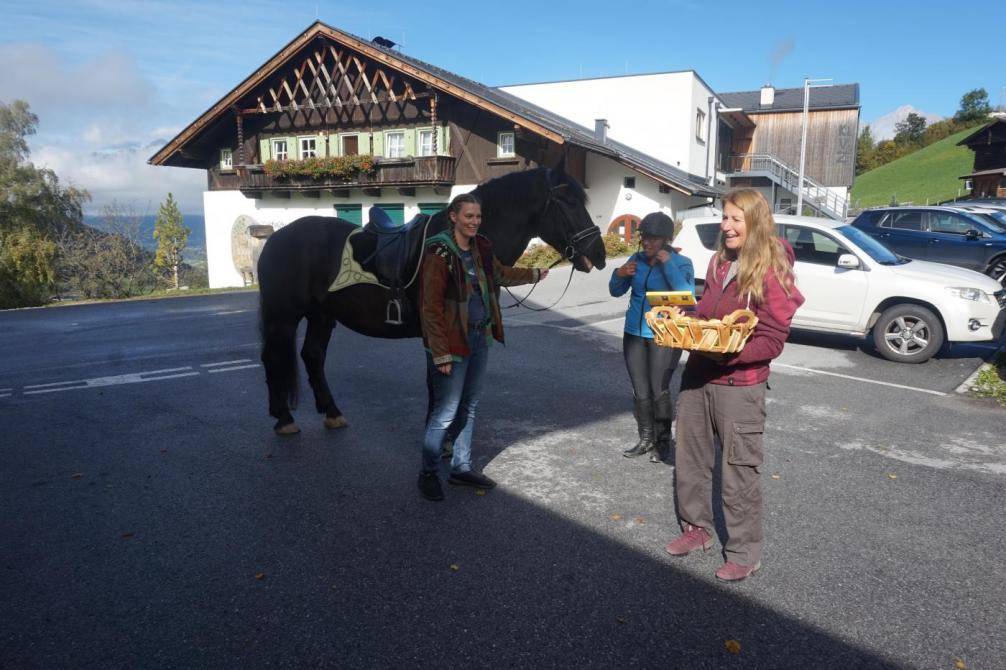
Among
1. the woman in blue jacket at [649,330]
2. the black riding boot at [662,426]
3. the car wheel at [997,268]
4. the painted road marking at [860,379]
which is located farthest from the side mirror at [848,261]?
the car wheel at [997,268]

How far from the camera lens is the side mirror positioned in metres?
9.09

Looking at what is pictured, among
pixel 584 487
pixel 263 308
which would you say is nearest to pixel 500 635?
pixel 584 487

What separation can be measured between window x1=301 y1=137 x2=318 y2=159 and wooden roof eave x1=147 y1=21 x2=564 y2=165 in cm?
273

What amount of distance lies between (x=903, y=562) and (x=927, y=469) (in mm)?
A: 1766

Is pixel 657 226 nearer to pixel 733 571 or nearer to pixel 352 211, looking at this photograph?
pixel 733 571

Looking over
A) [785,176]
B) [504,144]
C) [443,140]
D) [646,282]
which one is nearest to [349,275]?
[646,282]

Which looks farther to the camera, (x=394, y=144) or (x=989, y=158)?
(x=989, y=158)

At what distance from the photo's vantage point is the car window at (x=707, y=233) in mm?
11000

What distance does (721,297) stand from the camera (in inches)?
131

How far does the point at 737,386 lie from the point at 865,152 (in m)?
103

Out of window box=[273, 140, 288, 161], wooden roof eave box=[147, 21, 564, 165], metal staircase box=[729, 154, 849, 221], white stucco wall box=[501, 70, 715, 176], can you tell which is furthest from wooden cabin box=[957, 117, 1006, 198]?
window box=[273, 140, 288, 161]

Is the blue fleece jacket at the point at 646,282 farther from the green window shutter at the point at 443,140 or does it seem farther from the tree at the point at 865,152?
the tree at the point at 865,152

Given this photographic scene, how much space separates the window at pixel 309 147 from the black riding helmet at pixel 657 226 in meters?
25.8

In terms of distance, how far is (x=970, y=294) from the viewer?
8.73 m
